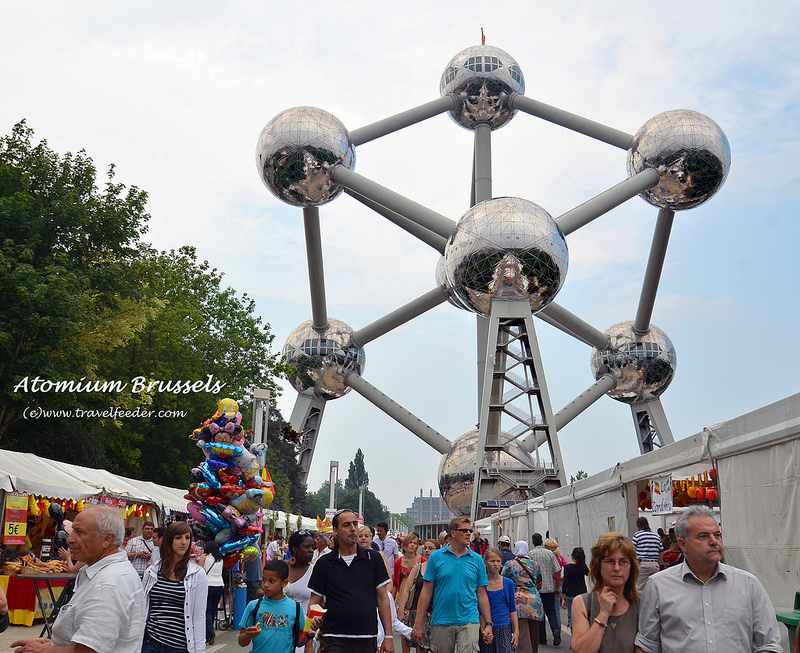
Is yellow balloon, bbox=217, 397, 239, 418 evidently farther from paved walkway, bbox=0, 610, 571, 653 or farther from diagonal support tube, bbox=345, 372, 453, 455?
diagonal support tube, bbox=345, 372, 453, 455

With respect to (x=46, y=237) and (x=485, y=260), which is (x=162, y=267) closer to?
(x=46, y=237)

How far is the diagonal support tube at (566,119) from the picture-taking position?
32.8m

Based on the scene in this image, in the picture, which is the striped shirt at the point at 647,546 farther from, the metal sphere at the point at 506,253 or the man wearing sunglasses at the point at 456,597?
the metal sphere at the point at 506,253

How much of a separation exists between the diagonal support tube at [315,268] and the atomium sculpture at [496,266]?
0.18 ft

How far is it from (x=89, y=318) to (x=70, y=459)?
24.0 feet

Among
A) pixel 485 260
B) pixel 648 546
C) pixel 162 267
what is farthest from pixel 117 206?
pixel 648 546

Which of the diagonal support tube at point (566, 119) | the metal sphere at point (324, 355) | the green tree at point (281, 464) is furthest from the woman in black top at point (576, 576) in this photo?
the green tree at point (281, 464)

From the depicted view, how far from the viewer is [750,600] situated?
150 inches

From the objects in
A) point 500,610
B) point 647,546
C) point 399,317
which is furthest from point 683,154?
point 500,610

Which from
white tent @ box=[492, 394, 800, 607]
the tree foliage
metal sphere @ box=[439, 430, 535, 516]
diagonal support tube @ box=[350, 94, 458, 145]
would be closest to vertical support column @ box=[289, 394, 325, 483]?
the tree foliage

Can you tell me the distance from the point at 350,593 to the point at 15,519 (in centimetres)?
974

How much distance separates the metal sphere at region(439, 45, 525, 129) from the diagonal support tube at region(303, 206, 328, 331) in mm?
7346

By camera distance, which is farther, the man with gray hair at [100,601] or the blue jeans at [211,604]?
Result: the blue jeans at [211,604]

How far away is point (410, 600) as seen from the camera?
961 cm
